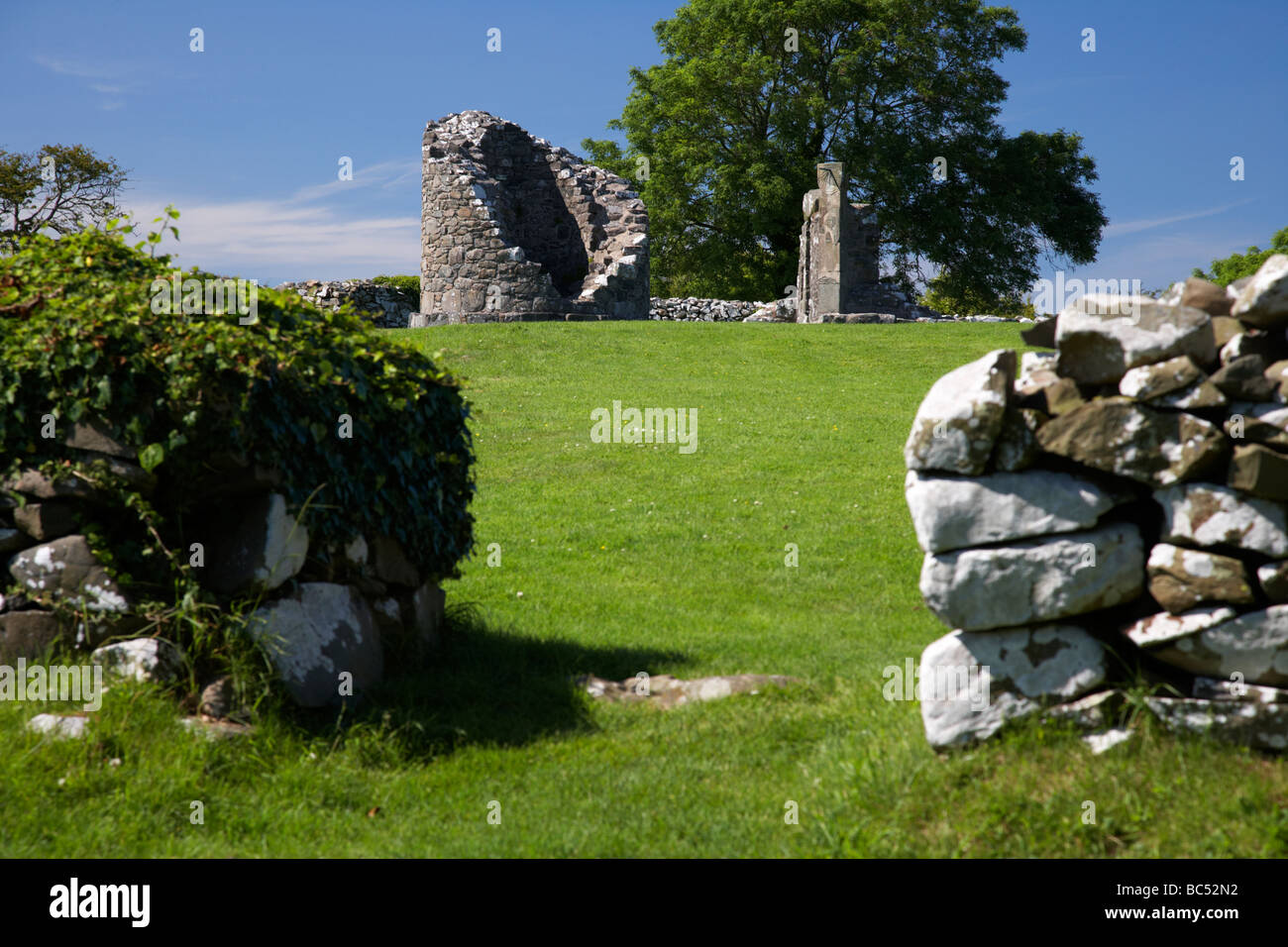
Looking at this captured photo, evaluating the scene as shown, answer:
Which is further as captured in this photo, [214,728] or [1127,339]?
[214,728]

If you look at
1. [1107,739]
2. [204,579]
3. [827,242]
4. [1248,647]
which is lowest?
[1107,739]

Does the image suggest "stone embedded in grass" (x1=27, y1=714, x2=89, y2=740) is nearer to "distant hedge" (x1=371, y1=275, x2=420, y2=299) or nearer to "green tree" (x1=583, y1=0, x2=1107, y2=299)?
"distant hedge" (x1=371, y1=275, x2=420, y2=299)

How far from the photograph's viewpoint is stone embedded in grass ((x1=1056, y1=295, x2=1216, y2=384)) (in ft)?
12.6

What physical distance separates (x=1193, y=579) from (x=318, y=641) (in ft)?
13.3

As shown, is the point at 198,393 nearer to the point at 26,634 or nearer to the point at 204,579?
the point at 204,579

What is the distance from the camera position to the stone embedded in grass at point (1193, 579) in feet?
12.0

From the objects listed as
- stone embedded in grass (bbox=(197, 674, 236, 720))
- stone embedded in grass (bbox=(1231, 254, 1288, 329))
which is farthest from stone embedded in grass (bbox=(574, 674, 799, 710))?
stone embedded in grass (bbox=(1231, 254, 1288, 329))

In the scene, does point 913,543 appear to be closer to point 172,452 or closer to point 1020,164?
point 172,452

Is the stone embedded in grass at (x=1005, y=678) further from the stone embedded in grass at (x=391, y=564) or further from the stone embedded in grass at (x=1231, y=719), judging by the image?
the stone embedded in grass at (x=391, y=564)

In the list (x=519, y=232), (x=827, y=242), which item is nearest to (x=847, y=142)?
(x=827, y=242)

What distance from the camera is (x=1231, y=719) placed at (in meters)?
3.71

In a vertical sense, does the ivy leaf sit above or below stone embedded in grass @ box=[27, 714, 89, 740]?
above

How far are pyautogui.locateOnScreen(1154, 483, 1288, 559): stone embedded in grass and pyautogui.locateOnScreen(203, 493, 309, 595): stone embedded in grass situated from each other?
4.09 meters

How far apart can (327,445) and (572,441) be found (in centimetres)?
882
